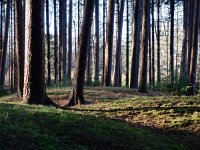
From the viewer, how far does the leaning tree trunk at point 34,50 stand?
13.2 meters

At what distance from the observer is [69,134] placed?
8547 millimetres

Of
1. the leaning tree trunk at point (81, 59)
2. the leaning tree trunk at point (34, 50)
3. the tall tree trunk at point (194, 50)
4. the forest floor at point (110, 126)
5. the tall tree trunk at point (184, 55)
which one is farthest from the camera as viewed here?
the tall tree trunk at point (184, 55)

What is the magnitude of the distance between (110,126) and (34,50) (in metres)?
4.51

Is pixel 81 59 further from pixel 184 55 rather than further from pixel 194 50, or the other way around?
pixel 184 55

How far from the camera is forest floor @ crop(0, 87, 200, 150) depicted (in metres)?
7.57

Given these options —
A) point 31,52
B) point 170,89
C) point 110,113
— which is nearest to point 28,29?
point 31,52

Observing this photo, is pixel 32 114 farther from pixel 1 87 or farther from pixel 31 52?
pixel 1 87

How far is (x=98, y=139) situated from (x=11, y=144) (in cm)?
256

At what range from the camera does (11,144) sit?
6.65 metres

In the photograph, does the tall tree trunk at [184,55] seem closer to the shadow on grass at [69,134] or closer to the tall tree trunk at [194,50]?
the tall tree trunk at [194,50]

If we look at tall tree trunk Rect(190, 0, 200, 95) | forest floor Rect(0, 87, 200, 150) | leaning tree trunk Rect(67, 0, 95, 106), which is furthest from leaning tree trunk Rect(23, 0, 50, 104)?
tall tree trunk Rect(190, 0, 200, 95)

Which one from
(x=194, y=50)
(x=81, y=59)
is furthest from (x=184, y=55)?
(x=81, y=59)

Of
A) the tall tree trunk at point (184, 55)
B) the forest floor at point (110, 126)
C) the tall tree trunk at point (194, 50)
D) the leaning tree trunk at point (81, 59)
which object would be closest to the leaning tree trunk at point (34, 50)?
the forest floor at point (110, 126)

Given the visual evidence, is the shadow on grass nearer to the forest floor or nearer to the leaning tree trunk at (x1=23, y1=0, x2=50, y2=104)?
the forest floor
